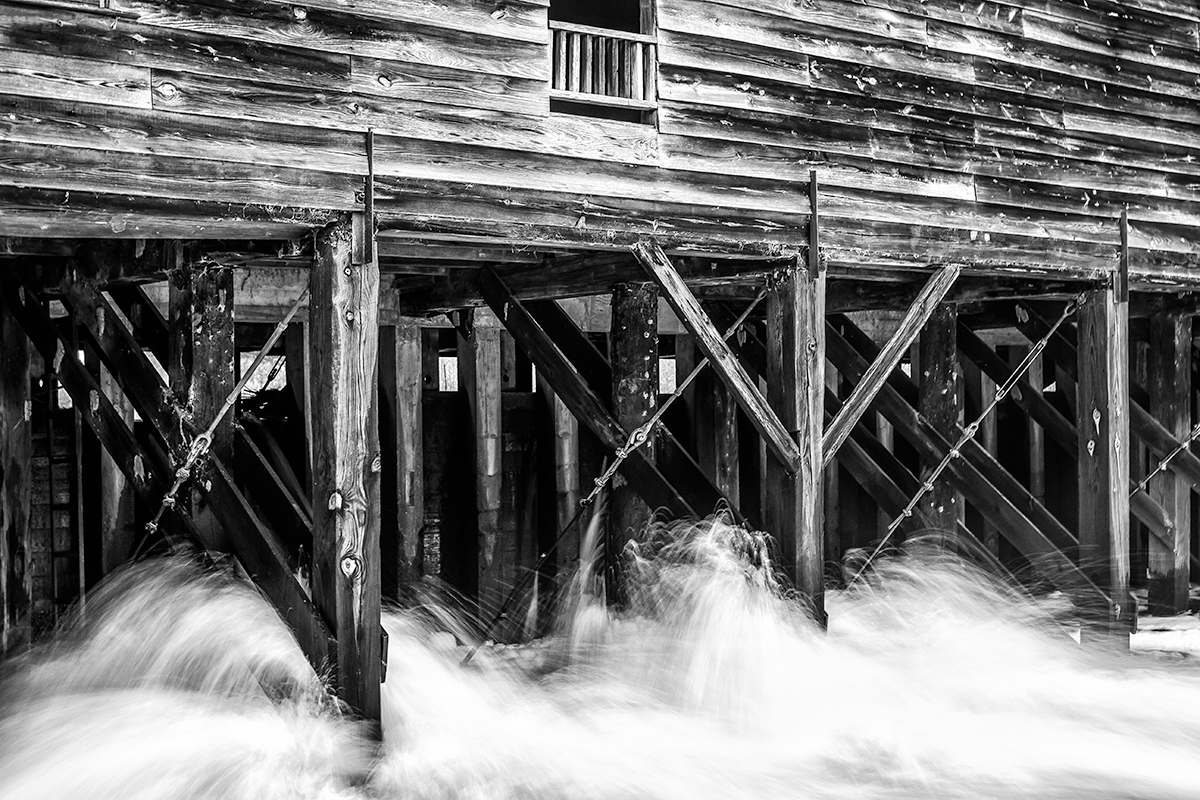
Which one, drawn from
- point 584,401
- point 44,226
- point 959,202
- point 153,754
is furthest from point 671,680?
point 44,226

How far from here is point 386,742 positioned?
250 inches

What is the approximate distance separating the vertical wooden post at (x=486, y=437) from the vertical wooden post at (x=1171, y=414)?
18.4 ft

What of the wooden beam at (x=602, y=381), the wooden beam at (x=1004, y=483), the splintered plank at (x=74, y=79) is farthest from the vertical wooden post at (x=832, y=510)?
the splintered plank at (x=74, y=79)

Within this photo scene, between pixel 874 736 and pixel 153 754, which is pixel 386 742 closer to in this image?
pixel 153 754

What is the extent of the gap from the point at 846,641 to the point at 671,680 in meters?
1.40

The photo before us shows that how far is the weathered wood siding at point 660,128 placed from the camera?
536 cm

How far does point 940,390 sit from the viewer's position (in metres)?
9.79

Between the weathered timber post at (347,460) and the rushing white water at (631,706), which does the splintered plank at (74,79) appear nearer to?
the weathered timber post at (347,460)

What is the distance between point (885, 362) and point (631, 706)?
2.63 meters

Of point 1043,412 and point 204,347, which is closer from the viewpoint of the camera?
point 204,347

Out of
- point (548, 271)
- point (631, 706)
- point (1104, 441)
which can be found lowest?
point (631, 706)

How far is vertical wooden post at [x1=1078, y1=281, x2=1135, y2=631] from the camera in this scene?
8906 mm

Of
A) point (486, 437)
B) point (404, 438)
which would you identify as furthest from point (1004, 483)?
point (404, 438)

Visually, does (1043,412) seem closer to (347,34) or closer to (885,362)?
(885,362)
